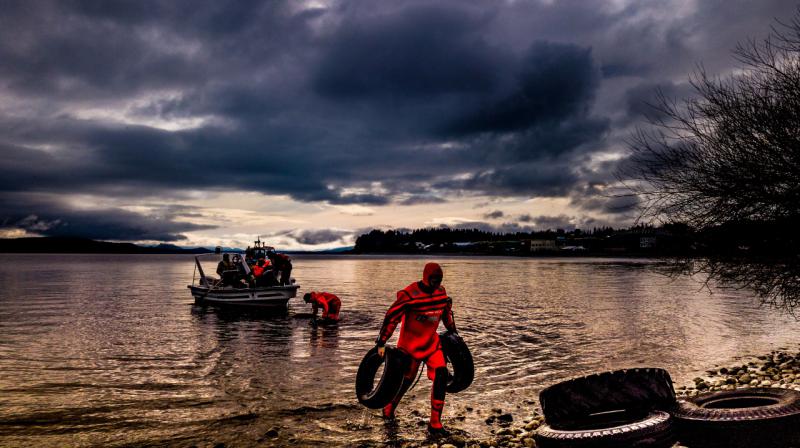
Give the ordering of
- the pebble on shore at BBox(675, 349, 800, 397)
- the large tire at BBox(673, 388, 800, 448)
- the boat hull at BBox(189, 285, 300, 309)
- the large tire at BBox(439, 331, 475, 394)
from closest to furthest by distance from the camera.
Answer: the large tire at BBox(673, 388, 800, 448) → the large tire at BBox(439, 331, 475, 394) → the pebble on shore at BBox(675, 349, 800, 397) → the boat hull at BBox(189, 285, 300, 309)

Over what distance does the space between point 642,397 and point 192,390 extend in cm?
873

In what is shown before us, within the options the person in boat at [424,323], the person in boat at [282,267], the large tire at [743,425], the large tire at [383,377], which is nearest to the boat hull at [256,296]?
the person in boat at [282,267]

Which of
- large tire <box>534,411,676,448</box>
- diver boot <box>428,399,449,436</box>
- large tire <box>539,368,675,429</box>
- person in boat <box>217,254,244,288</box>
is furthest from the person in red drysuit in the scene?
large tire <box>534,411,676,448</box>

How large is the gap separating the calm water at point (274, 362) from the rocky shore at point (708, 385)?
35 centimetres

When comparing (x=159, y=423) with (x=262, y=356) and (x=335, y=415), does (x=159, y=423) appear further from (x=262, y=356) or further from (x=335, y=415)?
(x=262, y=356)

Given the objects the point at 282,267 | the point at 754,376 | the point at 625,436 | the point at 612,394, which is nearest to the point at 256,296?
the point at 282,267

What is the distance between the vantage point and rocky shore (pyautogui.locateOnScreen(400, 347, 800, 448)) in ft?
23.0

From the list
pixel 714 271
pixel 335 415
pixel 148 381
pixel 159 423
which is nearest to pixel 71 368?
pixel 148 381

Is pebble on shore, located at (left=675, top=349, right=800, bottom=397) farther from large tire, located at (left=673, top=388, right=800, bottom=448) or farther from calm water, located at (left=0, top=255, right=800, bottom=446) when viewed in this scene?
large tire, located at (left=673, top=388, right=800, bottom=448)

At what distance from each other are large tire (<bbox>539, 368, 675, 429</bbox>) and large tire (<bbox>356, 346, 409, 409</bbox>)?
7.01 ft

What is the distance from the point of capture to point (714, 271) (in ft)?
38.2

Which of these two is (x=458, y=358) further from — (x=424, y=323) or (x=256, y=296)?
(x=256, y=296)

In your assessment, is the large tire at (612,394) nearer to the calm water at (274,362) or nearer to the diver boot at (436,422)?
the diver boot at (436,422)

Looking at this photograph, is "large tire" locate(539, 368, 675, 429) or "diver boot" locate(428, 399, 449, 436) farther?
"diver boot" locate(428, 399, 449, 436)
